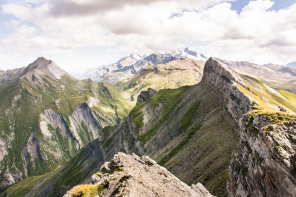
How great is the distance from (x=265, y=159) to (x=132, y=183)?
23954 millimetres

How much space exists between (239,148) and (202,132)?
38466 mm

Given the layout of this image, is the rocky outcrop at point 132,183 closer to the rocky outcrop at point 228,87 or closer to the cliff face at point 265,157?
the cliff face at point 265,157

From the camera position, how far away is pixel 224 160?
182 ft

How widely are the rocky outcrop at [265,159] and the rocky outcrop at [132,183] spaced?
344 inches

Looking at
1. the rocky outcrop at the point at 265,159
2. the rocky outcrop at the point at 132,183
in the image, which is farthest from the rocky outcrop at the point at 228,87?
the rocky outcrop at the point at 132,183

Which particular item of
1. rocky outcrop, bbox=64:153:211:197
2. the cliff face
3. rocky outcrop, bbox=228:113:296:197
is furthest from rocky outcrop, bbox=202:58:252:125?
rocky outcrop, bbox=64:153:211:197

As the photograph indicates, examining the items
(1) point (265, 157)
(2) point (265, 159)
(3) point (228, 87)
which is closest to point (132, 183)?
(2) point (265, 159)

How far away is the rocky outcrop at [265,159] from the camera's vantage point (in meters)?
30.4

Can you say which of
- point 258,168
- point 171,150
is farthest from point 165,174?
point 171,150

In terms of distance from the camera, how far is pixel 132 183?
3012 centimetres

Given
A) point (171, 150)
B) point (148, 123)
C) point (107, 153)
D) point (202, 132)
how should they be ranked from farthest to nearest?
point (107, 153)
point (148, 123)
point (171, 150)
point (202, 132)

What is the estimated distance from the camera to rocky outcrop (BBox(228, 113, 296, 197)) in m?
30.4

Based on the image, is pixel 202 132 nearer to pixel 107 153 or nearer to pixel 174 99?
pixel 174 99

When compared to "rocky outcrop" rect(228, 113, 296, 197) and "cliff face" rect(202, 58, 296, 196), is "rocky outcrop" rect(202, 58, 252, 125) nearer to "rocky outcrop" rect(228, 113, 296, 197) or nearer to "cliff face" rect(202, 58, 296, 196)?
"cliff face" rect(202, 58, 296, 196)
